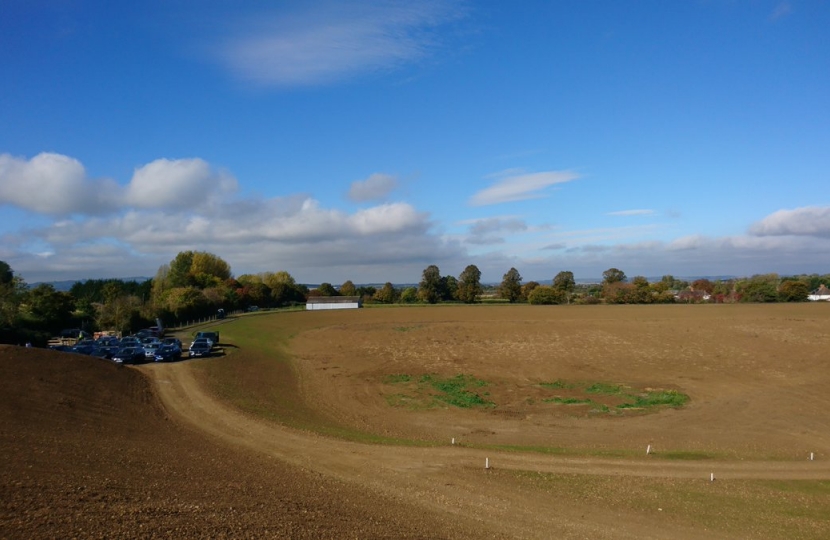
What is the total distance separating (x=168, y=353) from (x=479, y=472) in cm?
3274

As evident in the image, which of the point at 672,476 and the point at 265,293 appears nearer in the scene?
the point at 672,476

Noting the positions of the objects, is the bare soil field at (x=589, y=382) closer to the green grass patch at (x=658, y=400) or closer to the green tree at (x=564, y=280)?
the green grass patch at (x=658, y=400)

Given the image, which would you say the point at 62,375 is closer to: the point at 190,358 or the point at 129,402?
the point at 129,402

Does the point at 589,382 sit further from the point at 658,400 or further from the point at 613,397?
the point at 658,400

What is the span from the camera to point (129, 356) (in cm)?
4141

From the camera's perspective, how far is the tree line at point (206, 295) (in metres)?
64.4

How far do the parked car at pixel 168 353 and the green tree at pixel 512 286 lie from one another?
5338 inches

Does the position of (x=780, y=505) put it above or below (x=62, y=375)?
below

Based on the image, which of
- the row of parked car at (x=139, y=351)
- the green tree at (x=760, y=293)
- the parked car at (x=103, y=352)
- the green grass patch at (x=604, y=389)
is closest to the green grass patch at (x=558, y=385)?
the green grass patch at (x=604, y=389)

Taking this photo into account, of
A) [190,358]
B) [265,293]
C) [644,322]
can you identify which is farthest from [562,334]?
[265,293]

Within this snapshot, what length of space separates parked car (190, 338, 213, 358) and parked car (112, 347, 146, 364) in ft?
13.2

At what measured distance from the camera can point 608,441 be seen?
24.6 metres

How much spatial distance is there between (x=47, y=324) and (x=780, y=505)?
72.7m

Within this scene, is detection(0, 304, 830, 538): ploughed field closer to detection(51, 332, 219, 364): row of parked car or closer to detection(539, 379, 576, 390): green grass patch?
detection(539, 379, 576, 390): green grass patch
